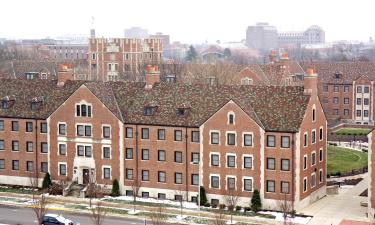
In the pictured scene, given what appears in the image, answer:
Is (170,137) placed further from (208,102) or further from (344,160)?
(344,160)

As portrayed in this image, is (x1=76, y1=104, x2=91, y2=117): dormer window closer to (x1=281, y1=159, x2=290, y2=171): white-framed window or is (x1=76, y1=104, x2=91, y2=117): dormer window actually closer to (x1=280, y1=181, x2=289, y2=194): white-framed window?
(x1=281, y1=159, x2=290, y2=171): white-framed window

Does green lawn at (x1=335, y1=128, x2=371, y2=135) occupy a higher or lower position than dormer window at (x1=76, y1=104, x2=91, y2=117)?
lower

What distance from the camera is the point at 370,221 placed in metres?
64.1

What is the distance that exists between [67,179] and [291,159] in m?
25.7

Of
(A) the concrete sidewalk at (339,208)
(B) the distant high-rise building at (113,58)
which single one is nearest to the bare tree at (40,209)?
(A) the concrete sidewalk at (339,208)

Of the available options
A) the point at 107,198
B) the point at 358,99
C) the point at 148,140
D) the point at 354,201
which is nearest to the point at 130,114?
the point at 148,140

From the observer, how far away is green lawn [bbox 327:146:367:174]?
90438 millimetres

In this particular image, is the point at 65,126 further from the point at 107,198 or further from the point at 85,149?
the point at 107,198

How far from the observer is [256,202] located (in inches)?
2724

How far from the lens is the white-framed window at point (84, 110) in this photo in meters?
76.6

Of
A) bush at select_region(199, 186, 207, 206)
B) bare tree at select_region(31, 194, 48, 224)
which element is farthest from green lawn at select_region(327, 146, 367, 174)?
bare tree at select_region(31, 194, 48, 224)

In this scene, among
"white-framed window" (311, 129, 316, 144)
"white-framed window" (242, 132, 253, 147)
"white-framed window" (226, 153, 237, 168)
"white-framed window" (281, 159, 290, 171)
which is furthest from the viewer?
"white-framed window" (311, 129, 316, 144)

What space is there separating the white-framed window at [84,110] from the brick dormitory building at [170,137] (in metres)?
0.11

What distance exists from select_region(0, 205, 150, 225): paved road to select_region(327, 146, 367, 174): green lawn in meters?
33.3
